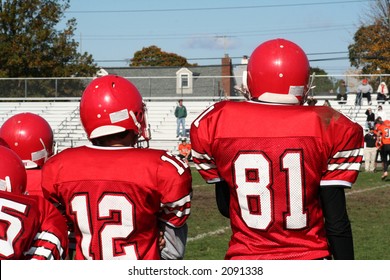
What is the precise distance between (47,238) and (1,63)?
38.0m

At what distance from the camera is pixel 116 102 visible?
3.69 meters

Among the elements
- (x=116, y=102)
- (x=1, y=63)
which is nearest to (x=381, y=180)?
(x=116, y=102)

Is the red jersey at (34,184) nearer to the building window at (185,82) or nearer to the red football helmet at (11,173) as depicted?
the red football helmet at (11,173)

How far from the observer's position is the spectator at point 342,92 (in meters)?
Answer: 29.2

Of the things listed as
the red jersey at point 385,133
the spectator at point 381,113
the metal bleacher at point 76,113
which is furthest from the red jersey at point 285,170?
the metal bleacher at point 76,113

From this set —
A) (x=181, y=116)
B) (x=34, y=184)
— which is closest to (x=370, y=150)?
(x=181, y=116)

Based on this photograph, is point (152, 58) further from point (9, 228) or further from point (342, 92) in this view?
point (9, 228)

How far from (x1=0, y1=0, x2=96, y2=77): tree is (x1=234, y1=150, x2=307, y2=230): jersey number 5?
37092mm

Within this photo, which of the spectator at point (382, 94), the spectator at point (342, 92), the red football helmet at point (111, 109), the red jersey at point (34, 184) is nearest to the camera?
the red football helmet at point (111, 109)

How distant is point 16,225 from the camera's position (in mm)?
3016

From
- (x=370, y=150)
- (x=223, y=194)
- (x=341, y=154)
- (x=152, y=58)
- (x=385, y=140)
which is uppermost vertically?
(x=152, y=58)

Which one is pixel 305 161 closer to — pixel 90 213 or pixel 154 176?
pixel 154 176

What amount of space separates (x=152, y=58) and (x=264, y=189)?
7887cm

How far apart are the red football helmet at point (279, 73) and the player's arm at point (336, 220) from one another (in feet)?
1.50
